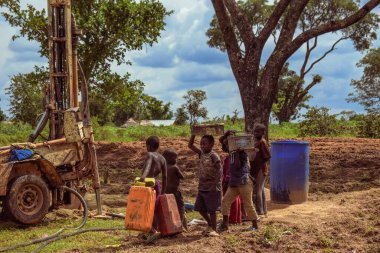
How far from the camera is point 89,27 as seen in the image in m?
19.1

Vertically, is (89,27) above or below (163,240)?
above

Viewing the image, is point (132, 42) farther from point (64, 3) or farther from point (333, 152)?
point (64, 3)

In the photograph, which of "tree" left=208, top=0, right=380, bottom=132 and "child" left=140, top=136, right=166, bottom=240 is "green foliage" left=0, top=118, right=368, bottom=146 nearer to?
"tree" left=208, top=0, right=380, bottom=132

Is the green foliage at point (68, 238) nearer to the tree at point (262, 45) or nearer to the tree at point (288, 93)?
the tree at point (262, 45)

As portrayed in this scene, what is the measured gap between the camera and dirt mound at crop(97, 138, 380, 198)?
14.3 meters

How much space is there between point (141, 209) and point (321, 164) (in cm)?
1059

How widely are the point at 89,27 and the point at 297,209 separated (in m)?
10.9

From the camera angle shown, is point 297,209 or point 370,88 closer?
point 297,209

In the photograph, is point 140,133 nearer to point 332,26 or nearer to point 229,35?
point 229,35

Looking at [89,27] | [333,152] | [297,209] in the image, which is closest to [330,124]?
[333,152]

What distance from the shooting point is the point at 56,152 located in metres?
10.2

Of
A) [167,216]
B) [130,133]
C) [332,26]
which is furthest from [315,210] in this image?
[130,133]

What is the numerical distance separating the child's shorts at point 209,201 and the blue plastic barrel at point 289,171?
3.40 metres

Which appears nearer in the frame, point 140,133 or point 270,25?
point 270,25
